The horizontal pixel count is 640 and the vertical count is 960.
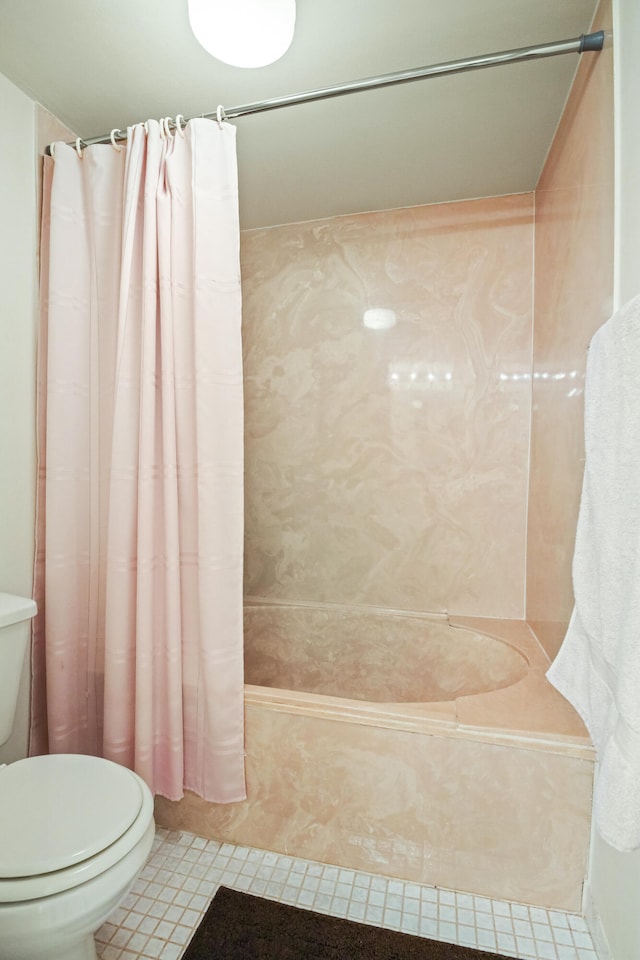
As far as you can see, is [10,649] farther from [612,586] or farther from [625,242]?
[625,242]

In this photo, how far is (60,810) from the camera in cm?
110

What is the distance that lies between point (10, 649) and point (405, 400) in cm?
181

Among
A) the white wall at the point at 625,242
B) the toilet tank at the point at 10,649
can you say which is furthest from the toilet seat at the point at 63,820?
the white wall at the point at 625,242

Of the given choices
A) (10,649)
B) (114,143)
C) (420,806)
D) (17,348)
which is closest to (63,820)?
(10,649)

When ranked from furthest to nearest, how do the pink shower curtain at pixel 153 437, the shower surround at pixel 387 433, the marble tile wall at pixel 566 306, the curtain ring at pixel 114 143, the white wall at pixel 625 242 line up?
1. the shower surround at pixel 387 433
2. the curtain ring at pixel 114 143
3. the pink shower curtain at pixel 153 437
4. the marble tile wall at pixel 566 306
5. the white wall at pixel 625 242

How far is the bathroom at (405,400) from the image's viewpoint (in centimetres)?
167

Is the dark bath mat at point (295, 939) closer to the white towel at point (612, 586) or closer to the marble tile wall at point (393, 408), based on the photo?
the white towel at point (612, 586)

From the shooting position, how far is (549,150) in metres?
1.92

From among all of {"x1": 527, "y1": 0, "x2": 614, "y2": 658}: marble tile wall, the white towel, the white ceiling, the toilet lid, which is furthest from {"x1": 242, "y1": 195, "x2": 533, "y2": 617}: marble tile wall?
the toilet lid

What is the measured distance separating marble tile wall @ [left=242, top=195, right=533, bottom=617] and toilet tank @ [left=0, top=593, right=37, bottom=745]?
1307 mm

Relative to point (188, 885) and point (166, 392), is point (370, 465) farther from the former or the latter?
point (188, 885)

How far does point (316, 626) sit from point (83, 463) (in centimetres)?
132

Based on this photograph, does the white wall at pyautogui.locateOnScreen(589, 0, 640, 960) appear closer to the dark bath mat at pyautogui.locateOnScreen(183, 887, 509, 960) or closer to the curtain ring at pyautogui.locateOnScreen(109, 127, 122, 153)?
the dark bath mat at pyautogui.locateOnScreen(183, 887, 509, 960)

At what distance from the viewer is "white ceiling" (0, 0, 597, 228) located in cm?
136
